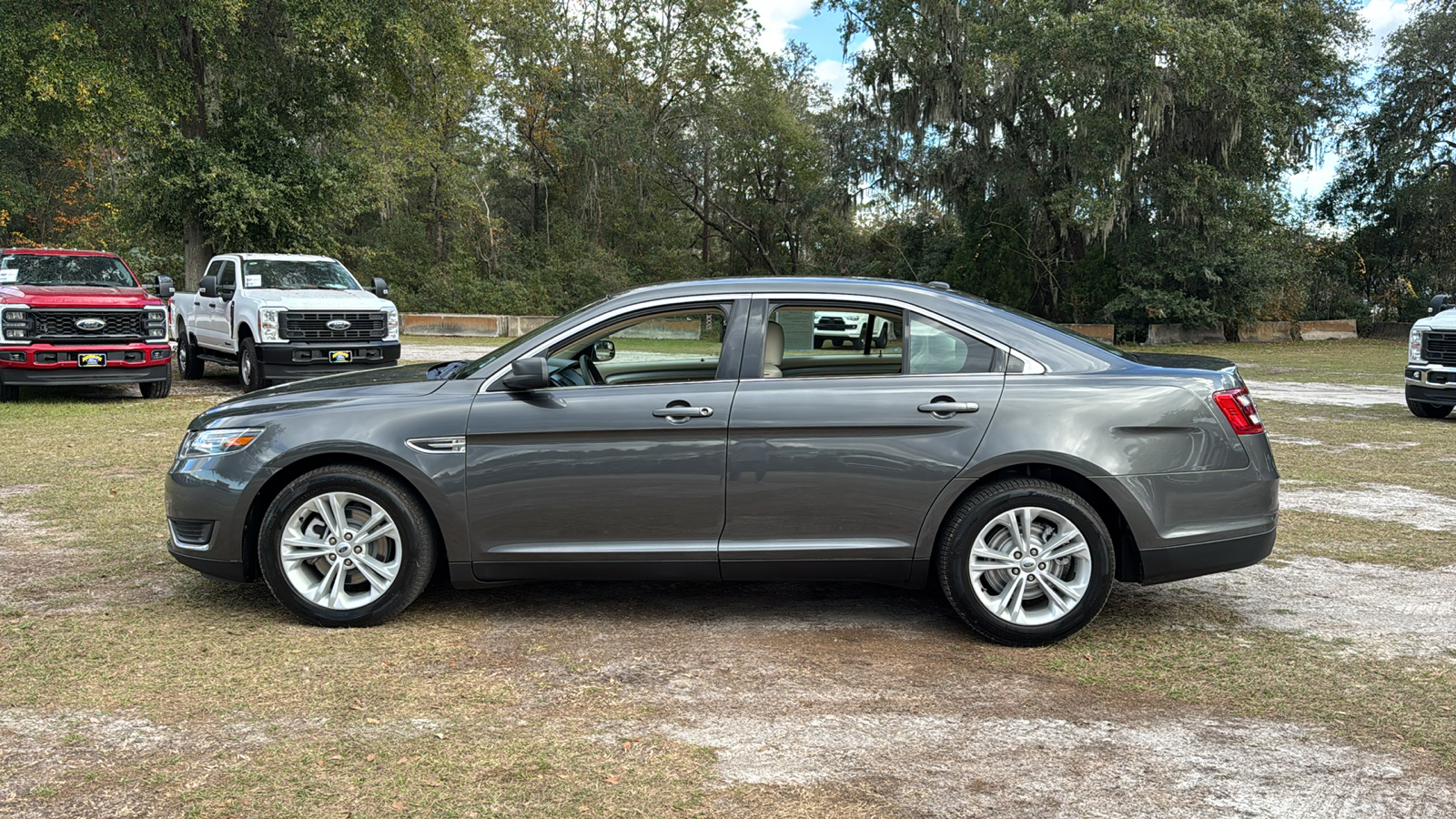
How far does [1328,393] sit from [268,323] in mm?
15830

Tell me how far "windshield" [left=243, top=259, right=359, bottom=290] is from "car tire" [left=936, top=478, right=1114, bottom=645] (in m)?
13.9

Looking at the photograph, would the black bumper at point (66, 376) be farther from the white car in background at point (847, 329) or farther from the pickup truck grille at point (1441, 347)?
the pickup truck grille at point (1441, 347)

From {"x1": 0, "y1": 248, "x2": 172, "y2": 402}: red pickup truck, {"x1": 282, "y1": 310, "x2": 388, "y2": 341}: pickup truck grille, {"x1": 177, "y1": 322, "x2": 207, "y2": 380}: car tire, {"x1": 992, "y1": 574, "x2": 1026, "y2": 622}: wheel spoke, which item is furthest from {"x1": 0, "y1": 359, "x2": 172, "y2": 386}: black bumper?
{"x1": 992, "y1": 574, "x2": 1026, "y2": 622}: wheel spoke

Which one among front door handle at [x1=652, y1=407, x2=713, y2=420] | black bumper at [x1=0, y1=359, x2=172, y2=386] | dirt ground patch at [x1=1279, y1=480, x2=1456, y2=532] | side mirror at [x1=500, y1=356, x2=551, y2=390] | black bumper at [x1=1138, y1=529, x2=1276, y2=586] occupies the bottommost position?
dirt ground patch at [x1=1279, y1=480, x2=1456, y2=532]

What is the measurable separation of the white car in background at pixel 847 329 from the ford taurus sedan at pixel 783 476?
0.04 meters

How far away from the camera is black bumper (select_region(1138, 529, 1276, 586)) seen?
16.0ft

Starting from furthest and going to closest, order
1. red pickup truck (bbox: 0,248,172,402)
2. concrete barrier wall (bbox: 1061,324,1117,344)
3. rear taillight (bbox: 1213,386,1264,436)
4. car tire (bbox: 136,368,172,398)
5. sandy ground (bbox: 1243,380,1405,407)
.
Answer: concrete barrier wall (bbox: 1061,324,1117,344), sandy ground (bbox: 1243,380,1405,407), car tire (bbox: 136,368,172,398), red pickup truck (bbox: 0,248,172,402), rear taillight (bbox: 1213,386,1264,436)

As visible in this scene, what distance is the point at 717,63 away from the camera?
43562mm

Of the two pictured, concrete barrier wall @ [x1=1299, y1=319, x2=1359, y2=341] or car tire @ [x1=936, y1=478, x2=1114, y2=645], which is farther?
concrete barrier wall @ [x1=1299, y1=319, x2=1359, y2=341]

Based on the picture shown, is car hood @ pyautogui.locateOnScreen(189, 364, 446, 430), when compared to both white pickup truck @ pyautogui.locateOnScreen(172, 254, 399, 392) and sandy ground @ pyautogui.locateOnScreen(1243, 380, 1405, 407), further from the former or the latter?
sandy ground @ pyautogui.locateOnScreen(1243, 380, 1405, 407)

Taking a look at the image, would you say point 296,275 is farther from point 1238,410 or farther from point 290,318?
point 1238,410

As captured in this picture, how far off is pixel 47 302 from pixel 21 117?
8.46 m

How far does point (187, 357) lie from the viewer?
18.8m

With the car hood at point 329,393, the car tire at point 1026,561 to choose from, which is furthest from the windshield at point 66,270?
the car tire at point 1026,561
